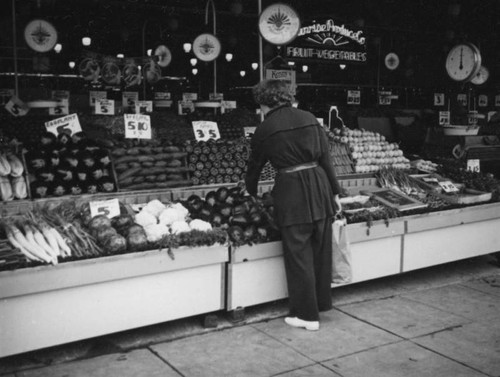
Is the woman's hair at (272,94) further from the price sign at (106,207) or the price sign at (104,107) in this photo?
the price sign at (104,107)

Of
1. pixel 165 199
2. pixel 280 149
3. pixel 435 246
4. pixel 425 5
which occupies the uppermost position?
pixel 425 5

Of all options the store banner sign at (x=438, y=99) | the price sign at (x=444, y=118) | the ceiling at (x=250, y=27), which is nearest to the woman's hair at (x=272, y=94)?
the ceiling at (x=250, y=27)

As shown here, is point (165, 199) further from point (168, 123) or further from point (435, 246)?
point (168, 123)

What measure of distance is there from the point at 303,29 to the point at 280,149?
795 cm

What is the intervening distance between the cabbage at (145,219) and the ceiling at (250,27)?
797 centimetres

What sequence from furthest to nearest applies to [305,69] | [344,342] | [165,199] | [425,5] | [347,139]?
[305,69], [425,5], [347,139], [165,199], [344,342]

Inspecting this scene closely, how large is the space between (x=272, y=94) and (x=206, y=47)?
555 centimetres

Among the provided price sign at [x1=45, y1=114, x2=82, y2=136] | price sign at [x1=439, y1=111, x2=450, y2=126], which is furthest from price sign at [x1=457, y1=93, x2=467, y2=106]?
price sign at [x1=45, y1=114, x2=82, y2=136]

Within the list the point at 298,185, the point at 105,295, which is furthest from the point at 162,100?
the point at 105,295

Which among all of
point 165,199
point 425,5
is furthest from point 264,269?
point 425,5

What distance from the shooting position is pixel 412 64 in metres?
20.1

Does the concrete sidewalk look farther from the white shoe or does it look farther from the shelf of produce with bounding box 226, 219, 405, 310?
the shelf of produce with bounding box 226, 219, 405, 310

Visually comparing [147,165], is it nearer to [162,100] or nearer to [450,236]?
[450,236]

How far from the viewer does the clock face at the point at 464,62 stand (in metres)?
10.1
